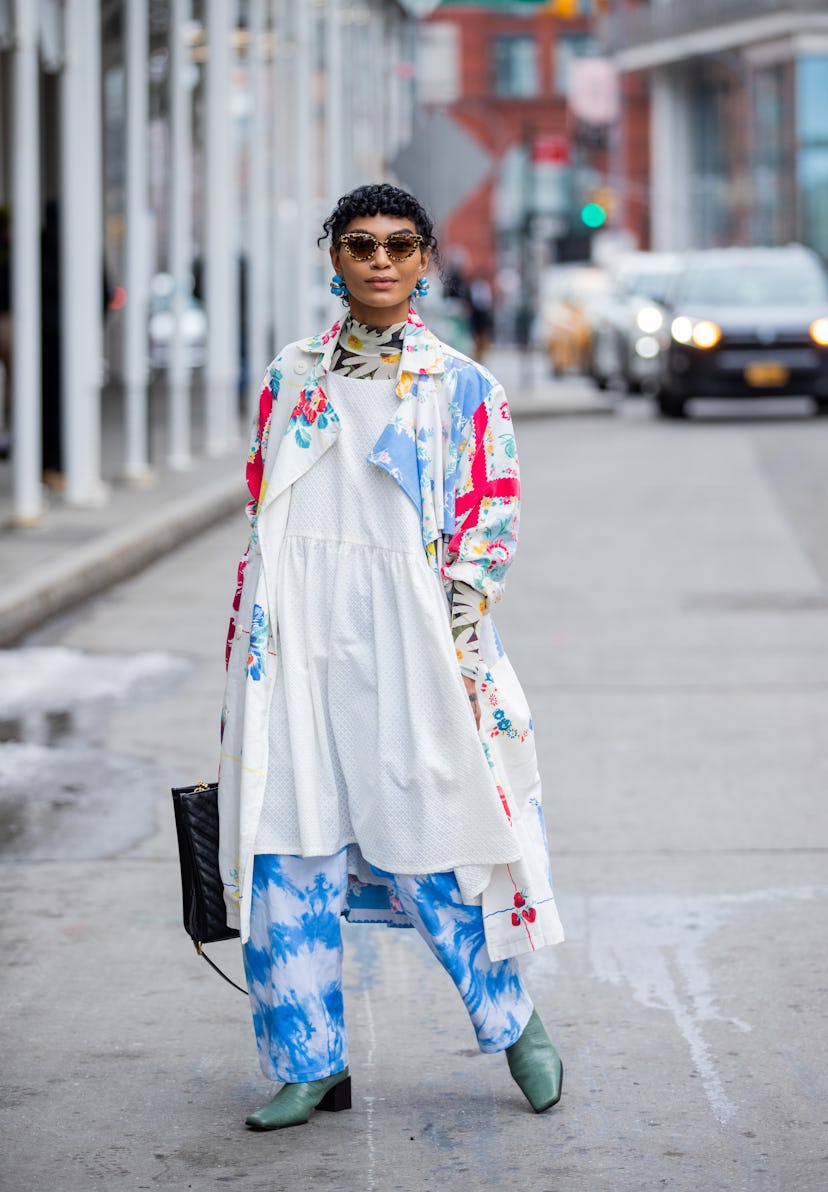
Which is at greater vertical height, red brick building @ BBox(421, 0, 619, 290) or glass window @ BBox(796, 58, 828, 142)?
red brick building @ BBox(421, 0, 619, 290)

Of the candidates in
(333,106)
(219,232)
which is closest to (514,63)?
(333,106)

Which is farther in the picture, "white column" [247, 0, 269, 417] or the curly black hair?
"white column" [247, 0, 269, 417]

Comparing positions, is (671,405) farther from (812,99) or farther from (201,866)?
(812,99)

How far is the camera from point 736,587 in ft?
39.0

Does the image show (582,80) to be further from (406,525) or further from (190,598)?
(406,525)

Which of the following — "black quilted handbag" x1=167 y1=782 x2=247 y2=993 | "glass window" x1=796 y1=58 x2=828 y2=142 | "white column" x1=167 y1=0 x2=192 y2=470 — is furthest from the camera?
"glass window" x1=796 y1=58 x2=828 y2=142

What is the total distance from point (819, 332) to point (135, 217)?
33.3 feet

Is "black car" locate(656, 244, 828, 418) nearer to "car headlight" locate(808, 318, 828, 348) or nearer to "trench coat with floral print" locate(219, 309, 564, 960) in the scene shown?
"car headlight" locate(808, 318, 828, 348)

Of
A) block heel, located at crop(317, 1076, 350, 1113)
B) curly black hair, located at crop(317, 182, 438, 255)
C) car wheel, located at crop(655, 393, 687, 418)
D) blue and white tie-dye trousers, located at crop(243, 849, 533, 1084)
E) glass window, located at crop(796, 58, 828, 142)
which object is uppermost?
glass window, located at crop(796, 58, 828, 142)

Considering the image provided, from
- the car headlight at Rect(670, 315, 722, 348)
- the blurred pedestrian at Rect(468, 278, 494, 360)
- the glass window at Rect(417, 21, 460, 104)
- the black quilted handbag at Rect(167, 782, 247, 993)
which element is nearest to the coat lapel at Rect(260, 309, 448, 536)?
the black quilted handbag at Rect(167, 782, 247, 993)

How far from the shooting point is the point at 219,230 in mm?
18562

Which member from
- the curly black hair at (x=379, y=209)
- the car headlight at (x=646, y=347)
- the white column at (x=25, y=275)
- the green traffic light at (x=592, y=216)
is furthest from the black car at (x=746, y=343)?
the green traffic light at (x=592, y=216)

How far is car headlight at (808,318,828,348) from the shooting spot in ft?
77.3

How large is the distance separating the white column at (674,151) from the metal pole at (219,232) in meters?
50.5
